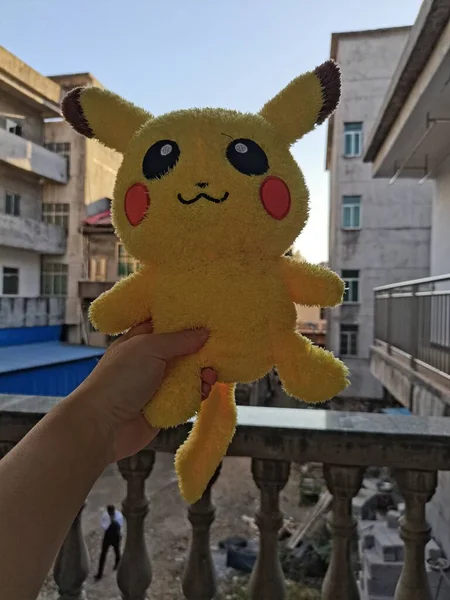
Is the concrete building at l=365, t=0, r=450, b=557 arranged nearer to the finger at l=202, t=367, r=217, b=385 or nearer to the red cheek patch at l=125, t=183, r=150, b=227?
the finger at l=202, t=367, r=217, b=385

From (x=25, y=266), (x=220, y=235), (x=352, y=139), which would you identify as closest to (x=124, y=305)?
(x=220, y=235)

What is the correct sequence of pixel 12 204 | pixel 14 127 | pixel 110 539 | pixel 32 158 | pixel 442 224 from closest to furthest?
pixel 110 539, pixel 442 224, pixel 32 158, pixel 14 127, pixel 12 204

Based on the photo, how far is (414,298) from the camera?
19.1ft

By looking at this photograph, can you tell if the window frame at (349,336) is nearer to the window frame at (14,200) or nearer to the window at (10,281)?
the window at (10,281)

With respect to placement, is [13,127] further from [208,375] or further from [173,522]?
[208,375]

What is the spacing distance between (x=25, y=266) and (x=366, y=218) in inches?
479

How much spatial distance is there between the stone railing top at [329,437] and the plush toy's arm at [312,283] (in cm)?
60

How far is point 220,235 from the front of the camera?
34.1 inches

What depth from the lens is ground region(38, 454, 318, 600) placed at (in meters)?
5.32

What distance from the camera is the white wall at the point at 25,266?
564 inches

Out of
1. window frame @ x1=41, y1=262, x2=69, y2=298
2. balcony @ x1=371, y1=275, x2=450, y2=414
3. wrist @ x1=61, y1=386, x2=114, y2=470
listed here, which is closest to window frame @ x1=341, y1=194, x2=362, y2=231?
balcony @ x1=371, y1=275, x2=450, y2=414

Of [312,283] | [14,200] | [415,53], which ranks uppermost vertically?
[14,200]

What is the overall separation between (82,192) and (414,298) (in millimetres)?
12983

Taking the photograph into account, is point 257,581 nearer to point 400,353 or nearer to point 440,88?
point 440,88
